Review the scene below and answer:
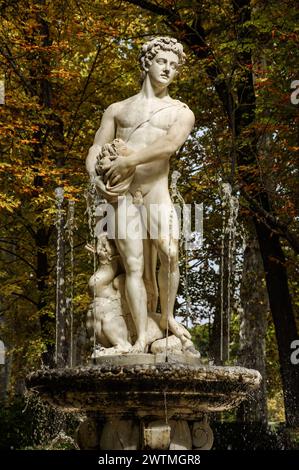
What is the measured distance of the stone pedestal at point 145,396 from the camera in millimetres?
7094

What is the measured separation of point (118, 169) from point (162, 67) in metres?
1.25

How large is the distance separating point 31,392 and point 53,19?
1089cm

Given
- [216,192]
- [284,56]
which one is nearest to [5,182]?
[216,192]

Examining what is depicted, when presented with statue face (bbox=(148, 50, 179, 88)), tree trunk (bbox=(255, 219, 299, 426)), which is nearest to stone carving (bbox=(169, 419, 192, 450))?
statue face (bbox=(148, 50, 179, 88))

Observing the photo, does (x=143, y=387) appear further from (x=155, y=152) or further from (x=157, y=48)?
(x=157, y=48)

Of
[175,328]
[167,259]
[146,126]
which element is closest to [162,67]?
[146,126]

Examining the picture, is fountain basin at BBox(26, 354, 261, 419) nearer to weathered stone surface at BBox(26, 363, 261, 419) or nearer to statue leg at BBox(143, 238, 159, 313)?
weathered stone surface at BBox(26, 363, 261, 419)

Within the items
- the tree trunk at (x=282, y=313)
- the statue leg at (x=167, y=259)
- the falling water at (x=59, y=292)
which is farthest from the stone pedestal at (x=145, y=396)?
the falling water at (x=59, y=292)

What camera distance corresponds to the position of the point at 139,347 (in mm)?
8055

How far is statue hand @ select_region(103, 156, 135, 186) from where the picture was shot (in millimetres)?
8281

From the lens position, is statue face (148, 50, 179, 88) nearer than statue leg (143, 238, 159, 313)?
No

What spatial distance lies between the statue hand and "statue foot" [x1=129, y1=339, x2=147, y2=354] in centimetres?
157

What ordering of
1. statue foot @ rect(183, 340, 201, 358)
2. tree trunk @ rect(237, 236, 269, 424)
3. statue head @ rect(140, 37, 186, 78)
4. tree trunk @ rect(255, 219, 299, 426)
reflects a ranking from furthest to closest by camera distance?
tree trunk @ rect(237, 236, 269, 424) → tree trunk @ rect(255, 219, 299, 426) → statue head @ rect(140, 37, 186, 78) → statue foot @ rect(183, 340, 201, 358)

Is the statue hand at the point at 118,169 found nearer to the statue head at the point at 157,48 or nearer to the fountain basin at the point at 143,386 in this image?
the statue head at the point at 157,48
